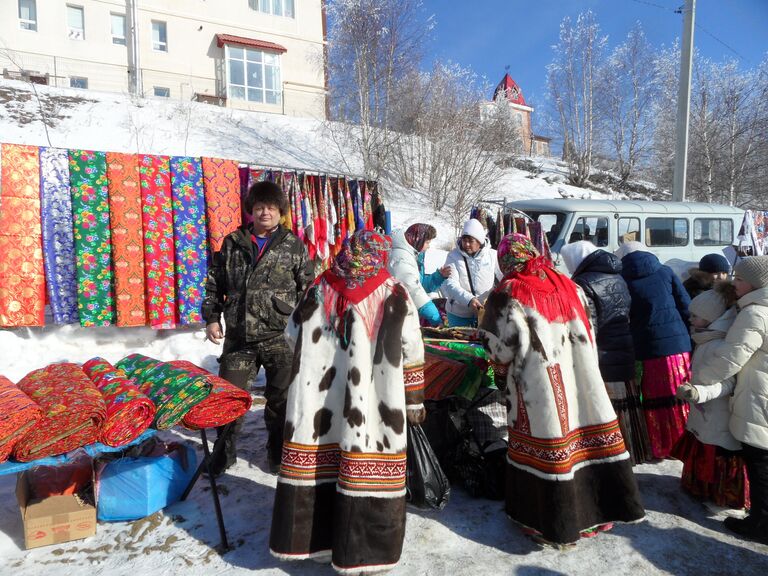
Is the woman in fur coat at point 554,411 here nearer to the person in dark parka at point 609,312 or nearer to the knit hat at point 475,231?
the person in dark parka at point 609,312

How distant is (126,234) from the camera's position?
5.08 meters

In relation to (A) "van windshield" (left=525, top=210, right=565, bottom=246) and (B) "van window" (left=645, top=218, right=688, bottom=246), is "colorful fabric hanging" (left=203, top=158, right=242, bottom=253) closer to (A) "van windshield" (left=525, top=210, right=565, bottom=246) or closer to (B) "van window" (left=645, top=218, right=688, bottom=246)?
(A) "van windshield" (left=525, top=210, right=565, bottom=246)

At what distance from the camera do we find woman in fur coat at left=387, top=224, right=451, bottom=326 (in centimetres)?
369

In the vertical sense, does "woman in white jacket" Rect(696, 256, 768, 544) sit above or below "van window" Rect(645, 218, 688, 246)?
below

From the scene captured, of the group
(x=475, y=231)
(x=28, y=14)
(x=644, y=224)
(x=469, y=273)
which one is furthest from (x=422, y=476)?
(x=28, y=14)

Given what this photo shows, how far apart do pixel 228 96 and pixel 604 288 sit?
21.6 metres

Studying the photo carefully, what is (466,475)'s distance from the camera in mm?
3121

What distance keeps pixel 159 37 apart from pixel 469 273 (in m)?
21.6

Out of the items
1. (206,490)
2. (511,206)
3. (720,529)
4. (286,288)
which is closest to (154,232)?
(286,288)

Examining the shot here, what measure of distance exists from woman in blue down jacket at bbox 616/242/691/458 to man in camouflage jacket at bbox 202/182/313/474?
2.28 metres

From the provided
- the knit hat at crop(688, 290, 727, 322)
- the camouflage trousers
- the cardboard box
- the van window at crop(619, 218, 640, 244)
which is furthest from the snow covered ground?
the van window at crop(619, 218, 640, 244)

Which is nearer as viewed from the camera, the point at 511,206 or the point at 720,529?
the point at 720,529

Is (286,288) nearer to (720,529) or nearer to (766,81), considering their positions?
(720,529)

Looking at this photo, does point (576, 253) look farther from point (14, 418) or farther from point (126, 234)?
point (126, 234)
